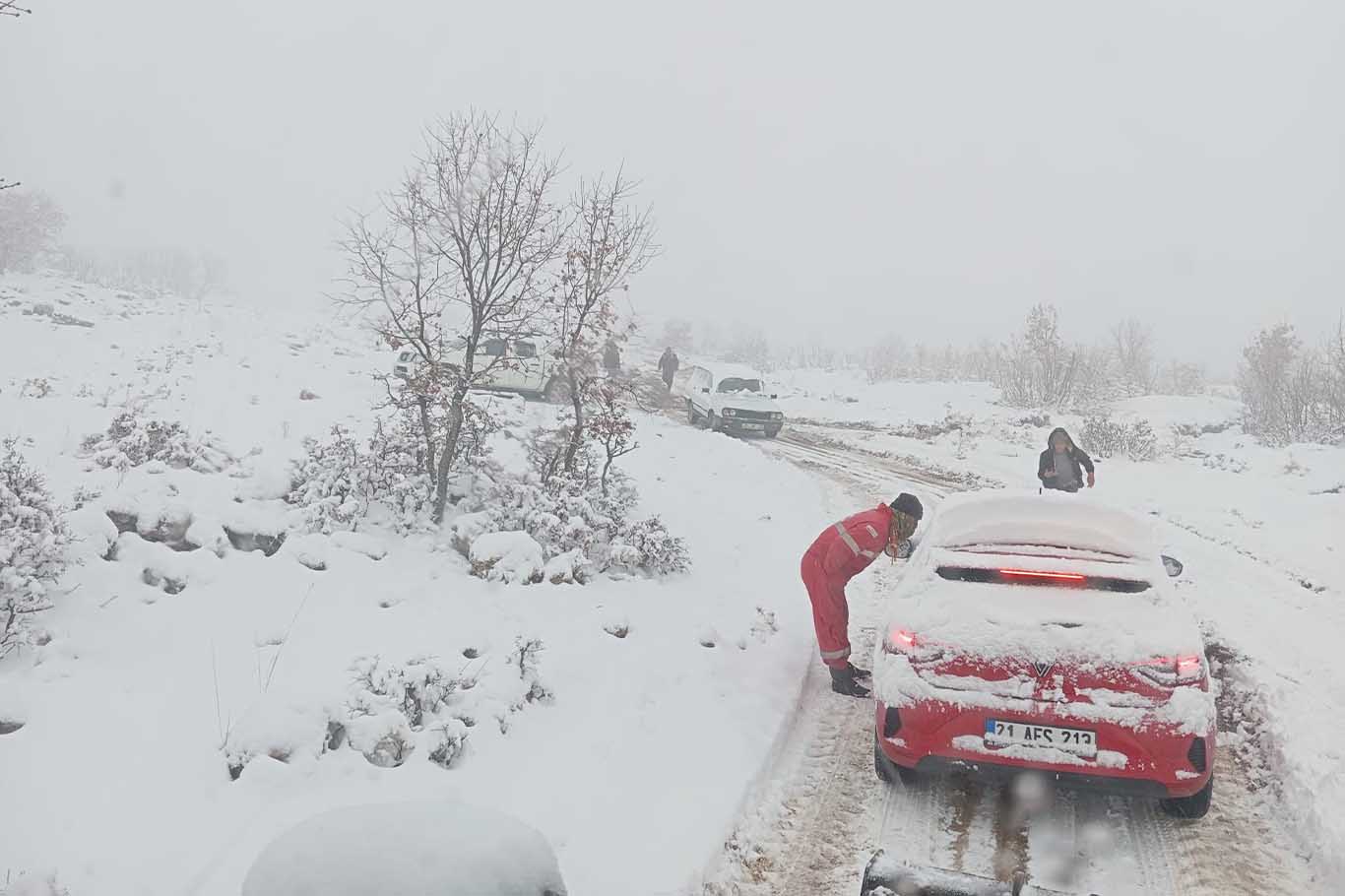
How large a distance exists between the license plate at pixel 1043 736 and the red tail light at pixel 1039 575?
0.78 metres

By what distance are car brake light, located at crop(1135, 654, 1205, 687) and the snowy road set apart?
84 centimetres

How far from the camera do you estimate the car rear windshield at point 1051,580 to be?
4168mm

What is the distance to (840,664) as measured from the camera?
5.75 meters

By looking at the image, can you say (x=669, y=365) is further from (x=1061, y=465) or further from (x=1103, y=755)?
(x=1103, y=755)

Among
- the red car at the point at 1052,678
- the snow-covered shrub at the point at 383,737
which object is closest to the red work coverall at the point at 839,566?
the red car at the point at 1052,678

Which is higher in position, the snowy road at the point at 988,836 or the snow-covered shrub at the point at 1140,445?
the snow-covered shrub at the point at 1140,445

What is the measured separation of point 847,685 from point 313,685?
3.47 meters

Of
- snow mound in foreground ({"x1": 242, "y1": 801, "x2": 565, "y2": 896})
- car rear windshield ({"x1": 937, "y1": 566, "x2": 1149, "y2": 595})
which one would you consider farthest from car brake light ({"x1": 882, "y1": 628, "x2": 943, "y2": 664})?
snow mound in foreground ({"x1": 242, "y1": 801, "x2": 565, "y2": 896})

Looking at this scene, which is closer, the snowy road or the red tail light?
the snowy road

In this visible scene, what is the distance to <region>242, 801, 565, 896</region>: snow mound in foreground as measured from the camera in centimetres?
210

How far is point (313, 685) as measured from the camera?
4738 mm

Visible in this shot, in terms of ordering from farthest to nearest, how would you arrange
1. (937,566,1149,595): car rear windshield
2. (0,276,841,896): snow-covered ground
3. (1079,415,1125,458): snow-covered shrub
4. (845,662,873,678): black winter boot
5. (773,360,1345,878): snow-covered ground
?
(1079,415,1125,458): snow-covered shrub
(845,662,873,678): black winter boot
(773,360,1345,878): snow-covered ground
(937,566,1149,595): car rear windshield
(0,276,841,896): snow-covered ground

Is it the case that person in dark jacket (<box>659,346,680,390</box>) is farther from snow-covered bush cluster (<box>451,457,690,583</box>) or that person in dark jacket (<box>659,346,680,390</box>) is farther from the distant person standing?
snow-covered bush cluster (<box>451,457,690,583</box>)

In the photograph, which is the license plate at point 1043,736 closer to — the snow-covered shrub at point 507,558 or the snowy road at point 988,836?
the snowy road at point 988,836
